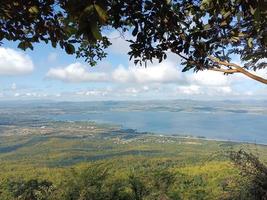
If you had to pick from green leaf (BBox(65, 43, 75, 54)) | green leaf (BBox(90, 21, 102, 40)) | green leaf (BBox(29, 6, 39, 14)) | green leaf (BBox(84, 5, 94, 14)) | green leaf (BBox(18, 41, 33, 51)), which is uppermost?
green leaf (BBox(29, 6, 39, 14))

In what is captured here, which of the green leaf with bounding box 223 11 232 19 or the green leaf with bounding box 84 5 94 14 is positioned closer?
the green leaf with bounding box 84 5 94 14

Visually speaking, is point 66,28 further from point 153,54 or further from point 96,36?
point 96,36

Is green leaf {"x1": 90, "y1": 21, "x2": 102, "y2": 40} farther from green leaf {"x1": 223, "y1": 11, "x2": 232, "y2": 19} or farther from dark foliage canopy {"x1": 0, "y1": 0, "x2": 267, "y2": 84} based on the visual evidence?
green leaf {"x1": 223, "y1": 11, "x2": 232, "y2": 19}

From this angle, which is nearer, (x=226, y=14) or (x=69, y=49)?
(x=69, y=49)

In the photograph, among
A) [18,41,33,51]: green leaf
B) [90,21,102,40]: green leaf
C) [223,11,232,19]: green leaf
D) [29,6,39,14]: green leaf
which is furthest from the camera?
[223,11,232,19]: green leaf

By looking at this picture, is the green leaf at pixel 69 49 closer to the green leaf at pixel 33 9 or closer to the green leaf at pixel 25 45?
the green leaf at pixel 33 9

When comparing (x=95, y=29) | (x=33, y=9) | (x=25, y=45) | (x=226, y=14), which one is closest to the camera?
(x=95, y=29)

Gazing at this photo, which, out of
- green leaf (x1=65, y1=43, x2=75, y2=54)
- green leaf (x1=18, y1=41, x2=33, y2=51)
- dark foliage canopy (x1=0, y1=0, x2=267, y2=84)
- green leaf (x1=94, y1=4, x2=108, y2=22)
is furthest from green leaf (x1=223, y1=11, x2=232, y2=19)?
green leaf (x1=94, y1=4, x2=108, y2=22)

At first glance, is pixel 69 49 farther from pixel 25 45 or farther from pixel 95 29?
pixel 95 29

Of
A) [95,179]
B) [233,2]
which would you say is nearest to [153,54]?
[233,2]

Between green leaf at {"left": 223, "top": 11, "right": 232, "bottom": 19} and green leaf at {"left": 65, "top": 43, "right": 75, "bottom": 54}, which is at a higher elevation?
green leaf at {"left": 223, "top": 11, "right": 232, "bottom": 19}

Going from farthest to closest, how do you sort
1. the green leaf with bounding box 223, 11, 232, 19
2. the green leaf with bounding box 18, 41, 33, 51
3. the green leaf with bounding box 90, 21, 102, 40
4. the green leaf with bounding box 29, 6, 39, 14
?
the green leaf with bounding box 223, 11, 232, 19 < the green leaf with bounding box 18, 41, 33, 51 < the green leaf with bounding box 29, 6, 39, 14 < the green leaf with bounding box 90, 21, 102, 40

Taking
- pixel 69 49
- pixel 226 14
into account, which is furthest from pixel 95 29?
pixel 226 14
